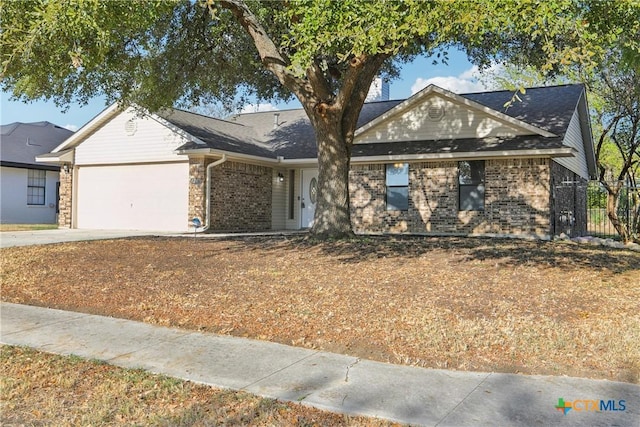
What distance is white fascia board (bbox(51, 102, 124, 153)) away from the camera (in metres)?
18.5

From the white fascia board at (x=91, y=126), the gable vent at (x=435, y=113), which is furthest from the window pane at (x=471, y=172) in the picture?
the white fascia board at (x=91, y=126)

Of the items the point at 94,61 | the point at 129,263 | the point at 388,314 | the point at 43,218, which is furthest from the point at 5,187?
the point at 388,314

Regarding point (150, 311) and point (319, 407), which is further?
point (150, 311)

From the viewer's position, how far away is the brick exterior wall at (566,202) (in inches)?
587

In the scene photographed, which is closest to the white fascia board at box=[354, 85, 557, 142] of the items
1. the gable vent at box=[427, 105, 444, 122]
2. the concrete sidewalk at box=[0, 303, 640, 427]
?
the gable vent at box=[427, 105, 444, 122]

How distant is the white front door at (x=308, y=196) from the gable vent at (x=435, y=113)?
16.2 feet

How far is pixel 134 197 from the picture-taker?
61.5 feet

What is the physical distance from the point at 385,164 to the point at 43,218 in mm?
17178

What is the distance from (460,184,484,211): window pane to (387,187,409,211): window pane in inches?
68.5

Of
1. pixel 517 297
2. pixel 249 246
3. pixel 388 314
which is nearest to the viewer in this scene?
pixel 388 314

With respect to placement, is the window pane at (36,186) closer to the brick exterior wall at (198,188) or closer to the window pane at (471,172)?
the brick exterior wall at (198,188)

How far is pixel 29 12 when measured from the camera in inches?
317

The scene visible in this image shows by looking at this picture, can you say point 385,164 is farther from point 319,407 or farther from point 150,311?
point 319,407

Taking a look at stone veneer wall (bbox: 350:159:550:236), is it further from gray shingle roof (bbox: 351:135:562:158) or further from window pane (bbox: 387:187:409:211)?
gray shingle roof (bbox: 351:135:562:158)
